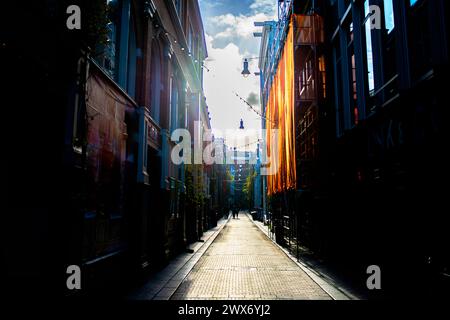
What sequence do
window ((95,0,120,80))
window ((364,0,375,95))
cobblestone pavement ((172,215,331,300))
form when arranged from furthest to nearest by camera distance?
window ((364,0,375,95)), window ((95,0,120,80)), cobblestone pavement ((172,215,331,300))

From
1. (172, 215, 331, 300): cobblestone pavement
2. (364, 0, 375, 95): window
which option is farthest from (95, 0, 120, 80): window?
(364, 0, 375, 95): window

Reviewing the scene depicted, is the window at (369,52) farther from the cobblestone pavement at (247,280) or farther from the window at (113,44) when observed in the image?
the window at (113,44)

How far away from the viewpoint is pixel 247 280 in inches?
337

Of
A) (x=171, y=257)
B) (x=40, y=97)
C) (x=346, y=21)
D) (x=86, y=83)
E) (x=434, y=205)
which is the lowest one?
(x=171, y=257)

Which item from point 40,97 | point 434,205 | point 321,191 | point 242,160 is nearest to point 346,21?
point 321,191

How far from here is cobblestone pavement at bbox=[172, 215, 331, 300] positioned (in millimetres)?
7066

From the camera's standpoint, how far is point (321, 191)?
12094 millimetres

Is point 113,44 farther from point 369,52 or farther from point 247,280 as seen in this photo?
point 247,280

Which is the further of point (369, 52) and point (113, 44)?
point (369, 52)

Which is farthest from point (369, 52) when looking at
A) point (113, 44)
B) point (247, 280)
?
point (247, 280)

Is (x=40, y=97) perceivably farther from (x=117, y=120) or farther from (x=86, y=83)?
(x=117, y=120)

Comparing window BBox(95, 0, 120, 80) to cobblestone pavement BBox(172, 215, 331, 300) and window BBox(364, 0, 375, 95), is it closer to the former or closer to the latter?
cobblestone pavement BBox(172, 215, 331, 300)
